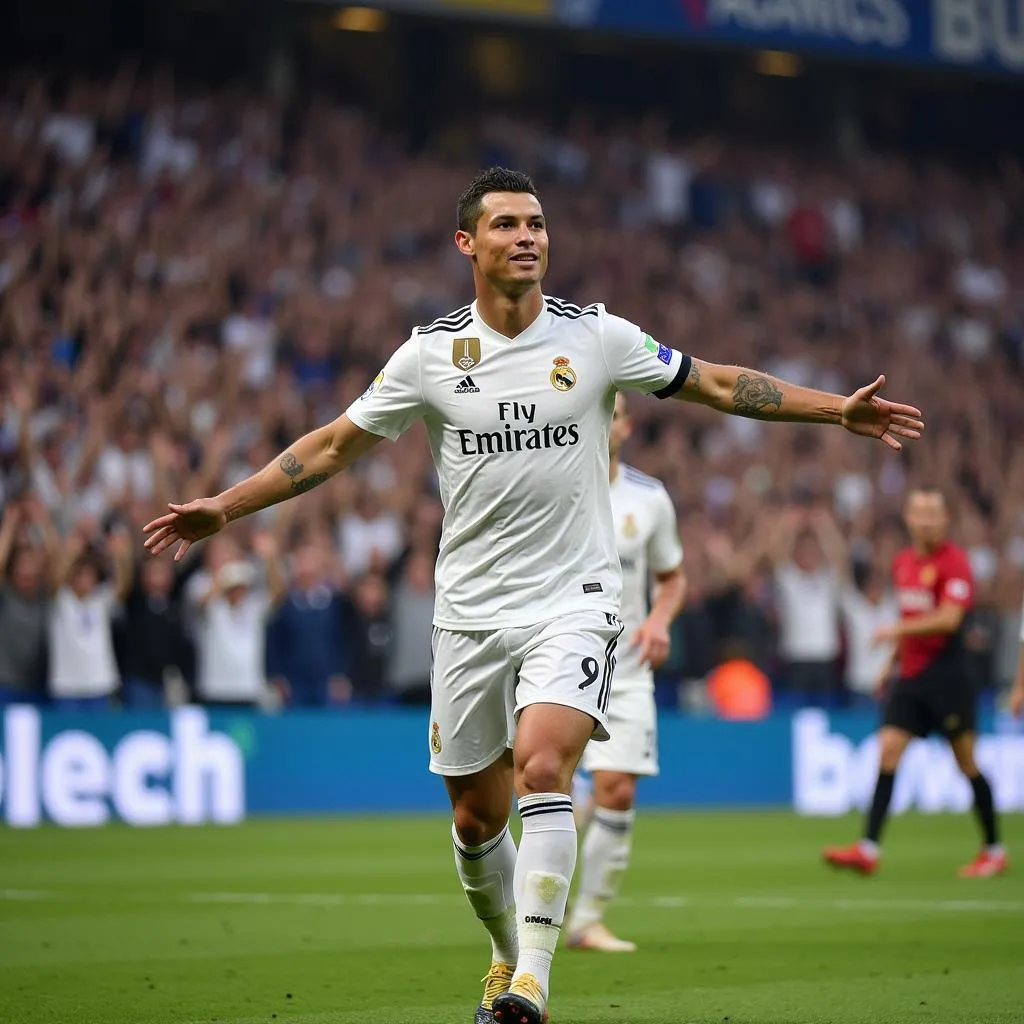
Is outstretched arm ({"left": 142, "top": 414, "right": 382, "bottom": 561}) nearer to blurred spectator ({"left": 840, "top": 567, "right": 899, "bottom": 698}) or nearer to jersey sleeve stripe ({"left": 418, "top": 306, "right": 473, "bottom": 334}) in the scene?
jersey sleeve stripe ({"left": 418, "top": 306, "right": 473, "bottom": 334})

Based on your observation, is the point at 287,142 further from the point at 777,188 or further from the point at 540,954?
the point at 540,954

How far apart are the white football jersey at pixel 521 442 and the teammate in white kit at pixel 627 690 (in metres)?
2.39

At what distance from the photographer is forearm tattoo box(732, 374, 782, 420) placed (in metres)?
6.53

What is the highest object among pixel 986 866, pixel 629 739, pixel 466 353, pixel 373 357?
pixel 373 357

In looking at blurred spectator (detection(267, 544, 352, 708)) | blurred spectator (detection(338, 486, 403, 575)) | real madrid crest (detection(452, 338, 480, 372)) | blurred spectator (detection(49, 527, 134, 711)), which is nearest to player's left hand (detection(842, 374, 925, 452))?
real madrid crest (detection(452, 338, 480, 372))

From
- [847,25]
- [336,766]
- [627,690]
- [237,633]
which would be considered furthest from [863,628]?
[627,690]

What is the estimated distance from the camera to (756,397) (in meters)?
6.54

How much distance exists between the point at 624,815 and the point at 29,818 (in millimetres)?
8228

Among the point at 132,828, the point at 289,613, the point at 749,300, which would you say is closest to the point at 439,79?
the point at 749,300

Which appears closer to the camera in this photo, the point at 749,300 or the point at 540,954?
the point at 540,954

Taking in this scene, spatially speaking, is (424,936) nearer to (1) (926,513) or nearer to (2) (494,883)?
(2) (494,883)

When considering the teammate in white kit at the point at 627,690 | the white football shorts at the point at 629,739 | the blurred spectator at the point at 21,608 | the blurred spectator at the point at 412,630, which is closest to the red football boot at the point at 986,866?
the teammate in white kit at the point at 627,690

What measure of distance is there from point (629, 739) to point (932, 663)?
182 inches

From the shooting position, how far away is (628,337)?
6.61 meters
